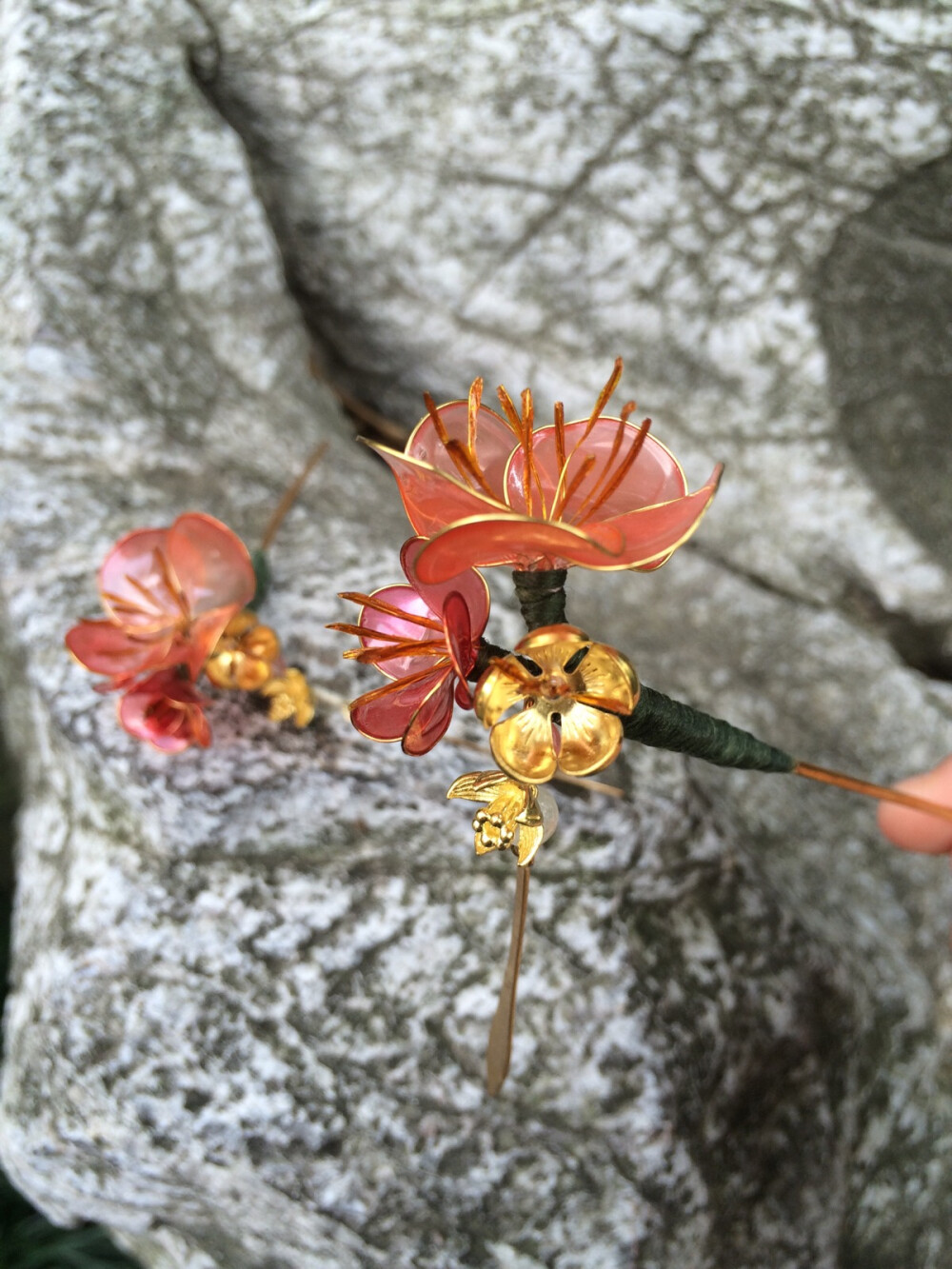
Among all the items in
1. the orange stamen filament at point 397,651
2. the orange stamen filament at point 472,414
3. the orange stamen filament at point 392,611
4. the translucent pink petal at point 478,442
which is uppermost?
the orange stamen filament at point 472,414

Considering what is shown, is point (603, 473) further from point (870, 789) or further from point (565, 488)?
point (870, 789)

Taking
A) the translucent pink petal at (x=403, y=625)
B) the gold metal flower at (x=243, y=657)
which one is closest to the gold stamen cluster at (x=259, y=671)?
the gold metal flower at (x=243, y=657)

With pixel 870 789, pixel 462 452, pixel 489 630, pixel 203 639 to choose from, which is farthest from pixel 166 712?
pixel 870 789

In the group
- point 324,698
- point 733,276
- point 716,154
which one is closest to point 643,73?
point 716,154

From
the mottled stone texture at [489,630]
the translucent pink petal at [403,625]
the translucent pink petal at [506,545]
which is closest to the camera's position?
the translucent pink petal at [506,545]

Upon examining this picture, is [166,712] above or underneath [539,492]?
underneath

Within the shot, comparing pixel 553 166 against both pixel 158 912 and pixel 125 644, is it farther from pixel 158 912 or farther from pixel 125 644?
pixel 158 912

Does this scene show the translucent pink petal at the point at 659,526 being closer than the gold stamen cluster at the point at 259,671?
Yes

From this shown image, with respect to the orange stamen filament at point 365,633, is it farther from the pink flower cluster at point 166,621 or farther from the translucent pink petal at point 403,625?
the pink flower cluster at point 166,621
